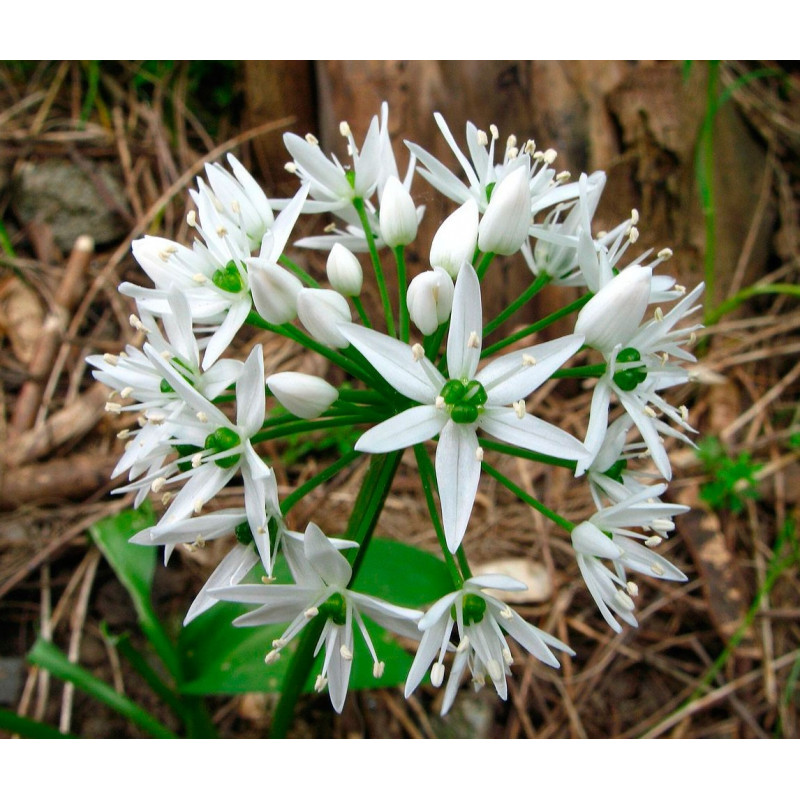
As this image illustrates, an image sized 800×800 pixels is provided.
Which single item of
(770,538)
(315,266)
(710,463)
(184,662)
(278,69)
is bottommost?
(184,662)

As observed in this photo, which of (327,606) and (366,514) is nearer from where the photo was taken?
(327,606)

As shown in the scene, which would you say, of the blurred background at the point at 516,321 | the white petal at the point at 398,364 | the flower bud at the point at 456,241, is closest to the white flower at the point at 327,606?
the white petal at the point at 398,364

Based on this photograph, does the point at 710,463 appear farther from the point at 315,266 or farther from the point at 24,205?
the point at 24,205

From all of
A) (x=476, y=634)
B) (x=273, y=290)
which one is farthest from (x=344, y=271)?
(x=476, y=634)

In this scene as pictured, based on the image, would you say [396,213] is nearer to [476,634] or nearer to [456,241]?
[456,241]

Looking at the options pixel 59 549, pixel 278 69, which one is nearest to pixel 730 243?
pixel 278 69

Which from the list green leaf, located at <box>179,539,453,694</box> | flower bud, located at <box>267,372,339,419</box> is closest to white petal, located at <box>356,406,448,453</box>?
flower bud, located at <box>267,372,339,419</box>

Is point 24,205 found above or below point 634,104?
below

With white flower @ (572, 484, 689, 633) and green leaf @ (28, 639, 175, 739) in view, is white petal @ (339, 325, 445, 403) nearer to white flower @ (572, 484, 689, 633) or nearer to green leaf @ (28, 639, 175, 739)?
white flower @ (572, 484, 689, 633)
